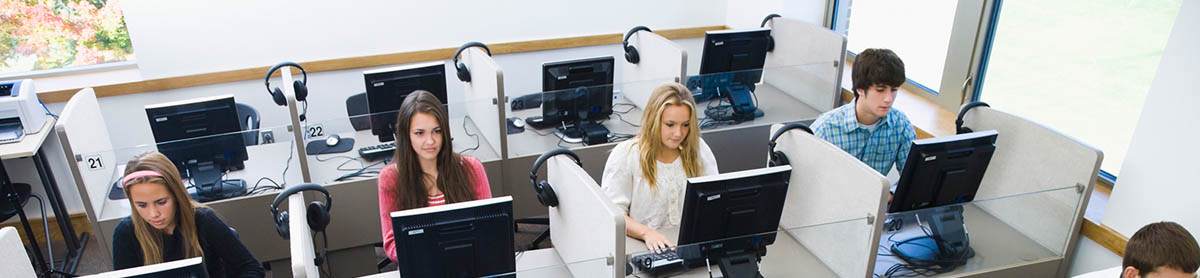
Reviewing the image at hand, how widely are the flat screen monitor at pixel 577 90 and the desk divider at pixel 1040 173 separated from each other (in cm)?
151

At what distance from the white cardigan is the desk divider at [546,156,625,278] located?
0.20m

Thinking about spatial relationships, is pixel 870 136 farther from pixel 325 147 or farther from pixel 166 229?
pixel 166 229

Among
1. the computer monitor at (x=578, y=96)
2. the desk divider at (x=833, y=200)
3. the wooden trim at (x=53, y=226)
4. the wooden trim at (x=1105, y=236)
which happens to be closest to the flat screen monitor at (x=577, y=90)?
the computer monitor at (x=578, y=96)

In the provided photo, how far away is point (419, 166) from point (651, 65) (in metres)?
1.72

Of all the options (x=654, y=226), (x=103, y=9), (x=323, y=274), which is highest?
(x=103, y=9)

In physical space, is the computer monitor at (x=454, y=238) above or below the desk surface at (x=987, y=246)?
above

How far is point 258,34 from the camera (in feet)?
13.5

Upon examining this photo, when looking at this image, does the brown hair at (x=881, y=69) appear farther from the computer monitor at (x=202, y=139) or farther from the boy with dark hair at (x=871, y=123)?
the computer monitor at (x=202, y=139)

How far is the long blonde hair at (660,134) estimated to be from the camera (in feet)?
7.16

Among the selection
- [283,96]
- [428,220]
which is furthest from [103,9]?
[428,220]

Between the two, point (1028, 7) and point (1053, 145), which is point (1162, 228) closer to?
point (1053, 145)

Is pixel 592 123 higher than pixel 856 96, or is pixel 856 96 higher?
pixel 856 96

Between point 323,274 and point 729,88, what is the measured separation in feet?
6.48

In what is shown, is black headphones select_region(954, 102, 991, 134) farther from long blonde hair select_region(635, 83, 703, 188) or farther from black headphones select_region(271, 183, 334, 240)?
black headphones select_region(271, 183, 334, 240)
